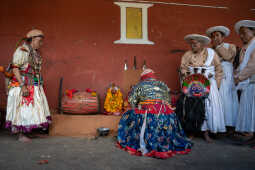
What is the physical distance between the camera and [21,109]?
155 inches

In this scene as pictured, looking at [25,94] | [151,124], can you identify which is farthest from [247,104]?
[25,94]

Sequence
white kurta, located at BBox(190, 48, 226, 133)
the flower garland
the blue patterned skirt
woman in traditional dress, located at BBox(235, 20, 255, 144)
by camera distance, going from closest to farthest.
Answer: the blue patterned skirt, woman in traditional dress, located at BBox(235, 20, 255, 144), white kurta, located at BBox(190, 48, 226, 133), the flower garland

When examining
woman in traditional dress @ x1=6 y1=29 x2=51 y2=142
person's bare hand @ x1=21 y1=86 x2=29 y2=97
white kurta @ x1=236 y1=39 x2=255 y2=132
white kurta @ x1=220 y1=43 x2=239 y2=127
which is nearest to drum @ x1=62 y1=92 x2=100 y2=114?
woman in traditional dress @ x1=6 y1=29 x2=51 y2=142

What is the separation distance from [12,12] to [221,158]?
518 cm

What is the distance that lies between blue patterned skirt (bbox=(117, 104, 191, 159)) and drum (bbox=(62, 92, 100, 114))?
131 centimetres

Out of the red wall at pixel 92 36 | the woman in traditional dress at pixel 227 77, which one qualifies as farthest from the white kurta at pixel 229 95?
the red wall at pixel 92 36

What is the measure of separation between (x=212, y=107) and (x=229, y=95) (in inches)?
20.8

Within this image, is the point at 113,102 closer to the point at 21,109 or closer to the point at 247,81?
the point at 21,109

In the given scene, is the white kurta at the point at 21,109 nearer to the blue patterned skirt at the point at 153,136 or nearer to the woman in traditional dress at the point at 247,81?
the blue patterned skirt at the point at 153,136

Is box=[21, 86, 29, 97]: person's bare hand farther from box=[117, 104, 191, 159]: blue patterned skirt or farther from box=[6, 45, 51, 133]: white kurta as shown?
box=[117, 104, 191, 159]: blue patterned skirt

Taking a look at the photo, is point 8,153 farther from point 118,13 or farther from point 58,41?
point 118,13

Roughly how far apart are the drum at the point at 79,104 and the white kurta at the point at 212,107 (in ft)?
7.49


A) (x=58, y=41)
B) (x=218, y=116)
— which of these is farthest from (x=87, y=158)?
(x=58, y=41)

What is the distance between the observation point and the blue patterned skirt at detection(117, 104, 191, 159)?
334 cm
